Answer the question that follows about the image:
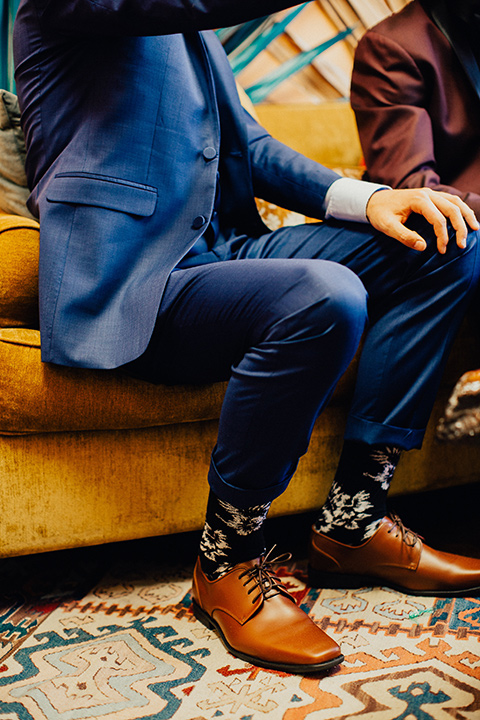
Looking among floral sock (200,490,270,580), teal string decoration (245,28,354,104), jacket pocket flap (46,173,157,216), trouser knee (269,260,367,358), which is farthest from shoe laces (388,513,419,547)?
teal string decoration (245,28,354,104)

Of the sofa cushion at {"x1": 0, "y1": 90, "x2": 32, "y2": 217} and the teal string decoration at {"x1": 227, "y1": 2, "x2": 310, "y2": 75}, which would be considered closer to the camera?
the sofa cushion at {"x1": 0, "y1": 90, "x2": 32, "y2": 217}

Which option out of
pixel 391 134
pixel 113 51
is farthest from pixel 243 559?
pixel 391 134

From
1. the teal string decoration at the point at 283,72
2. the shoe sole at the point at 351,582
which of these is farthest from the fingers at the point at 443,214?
the teal string decoration at the point at 283,72

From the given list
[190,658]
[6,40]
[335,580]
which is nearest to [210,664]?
[190,658]

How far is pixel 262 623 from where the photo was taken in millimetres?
752

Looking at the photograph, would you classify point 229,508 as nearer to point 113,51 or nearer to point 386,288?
point 386,288

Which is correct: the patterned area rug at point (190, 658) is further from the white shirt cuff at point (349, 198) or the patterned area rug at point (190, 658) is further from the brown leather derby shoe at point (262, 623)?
the white shirt cuff at point (349, 198)

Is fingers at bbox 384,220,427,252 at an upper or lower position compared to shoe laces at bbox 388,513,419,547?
upper

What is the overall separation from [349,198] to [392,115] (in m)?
0.40

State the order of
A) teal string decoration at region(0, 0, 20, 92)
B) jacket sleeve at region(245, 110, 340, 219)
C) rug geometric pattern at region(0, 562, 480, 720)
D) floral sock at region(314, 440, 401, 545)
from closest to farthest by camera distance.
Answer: rug geometric pattern at region(0, 562, 480, 720) → floral sock at region(314, 440, 401, 545) → jacket sleeve at region(245, 110, 340, 219) → teal string decoration at region(0, 0, 20, 92)

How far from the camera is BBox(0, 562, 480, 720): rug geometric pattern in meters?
0.65

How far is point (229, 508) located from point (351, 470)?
0.74ft

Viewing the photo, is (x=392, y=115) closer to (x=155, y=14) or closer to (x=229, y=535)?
(x=155, y=14)

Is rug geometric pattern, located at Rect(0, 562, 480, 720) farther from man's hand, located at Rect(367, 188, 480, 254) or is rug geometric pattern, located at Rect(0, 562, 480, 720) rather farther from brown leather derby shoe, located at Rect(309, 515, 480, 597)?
man's hand, located at Rect(367, 188, 480, 254)
